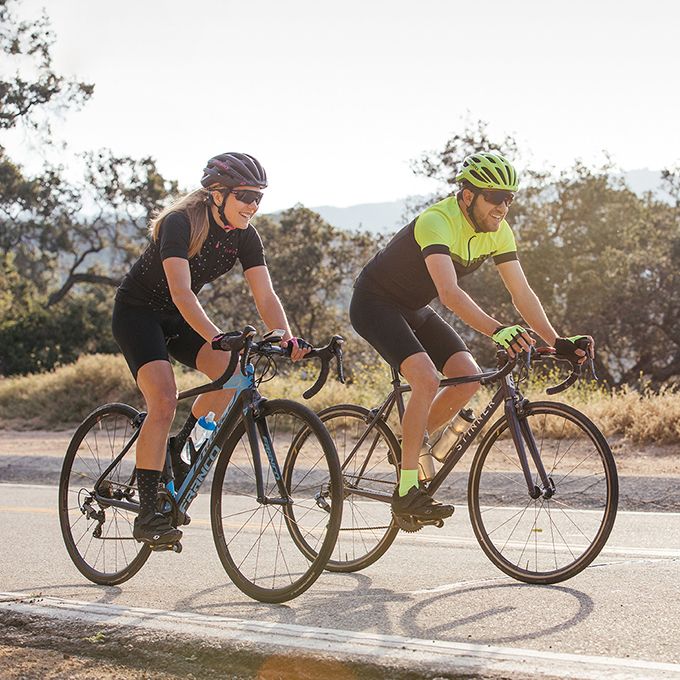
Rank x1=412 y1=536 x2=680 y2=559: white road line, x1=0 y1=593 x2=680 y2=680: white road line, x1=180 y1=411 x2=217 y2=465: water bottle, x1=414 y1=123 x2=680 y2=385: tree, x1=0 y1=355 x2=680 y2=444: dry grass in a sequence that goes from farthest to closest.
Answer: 1. x1=414 y1=123 x2=680 y2=385: tree
2. x1=0 y1=355 x2=680 y2=444: dry grass
3. x1=412 y1=536 x2=680 y2=559: white road line
4. x1=180 y1=411 x2=217 y2=465: water bottle
5. x1=0 y1=593 x2=680 y2=680: white road line

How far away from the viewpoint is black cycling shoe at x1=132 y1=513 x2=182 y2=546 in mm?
5449

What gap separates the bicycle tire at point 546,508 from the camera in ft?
17.8

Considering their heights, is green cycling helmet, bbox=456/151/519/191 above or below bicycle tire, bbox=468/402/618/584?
above

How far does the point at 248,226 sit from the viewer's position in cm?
575

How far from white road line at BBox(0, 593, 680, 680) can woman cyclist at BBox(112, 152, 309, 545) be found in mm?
570

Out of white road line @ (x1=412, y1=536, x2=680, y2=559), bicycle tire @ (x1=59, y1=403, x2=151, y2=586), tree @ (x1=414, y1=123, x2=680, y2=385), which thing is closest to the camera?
white road line @ (x1=412, y1=536, x2=680, y2=559)

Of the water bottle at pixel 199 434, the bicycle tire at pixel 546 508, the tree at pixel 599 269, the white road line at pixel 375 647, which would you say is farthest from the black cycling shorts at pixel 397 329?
the tree at pixel 599 269

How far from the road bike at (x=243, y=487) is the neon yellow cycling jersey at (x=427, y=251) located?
0.80m

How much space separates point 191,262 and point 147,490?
1.18 metres

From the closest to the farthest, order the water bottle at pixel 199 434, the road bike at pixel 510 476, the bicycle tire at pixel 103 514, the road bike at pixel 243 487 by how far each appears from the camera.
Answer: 1. the road bike at pixel 243 487
2. the road bike at pixel 510 476
3. the water bottle at pixel 199 434
4. the bicycle tire at pixel 103 514

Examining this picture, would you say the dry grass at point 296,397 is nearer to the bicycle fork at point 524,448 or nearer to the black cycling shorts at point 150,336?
the bicycle fork at point 524,448

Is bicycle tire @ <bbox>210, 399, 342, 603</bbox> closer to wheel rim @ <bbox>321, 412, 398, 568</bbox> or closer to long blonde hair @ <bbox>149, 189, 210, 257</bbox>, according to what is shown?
wheel rim @ <bbox>321, 412, 398, 568</bbox>

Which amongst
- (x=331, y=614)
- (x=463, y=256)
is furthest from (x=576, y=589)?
(x=463, y=256)

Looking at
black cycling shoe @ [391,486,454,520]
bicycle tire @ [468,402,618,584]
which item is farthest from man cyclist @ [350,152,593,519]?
bicycle tire @ [468,402,618,584]
